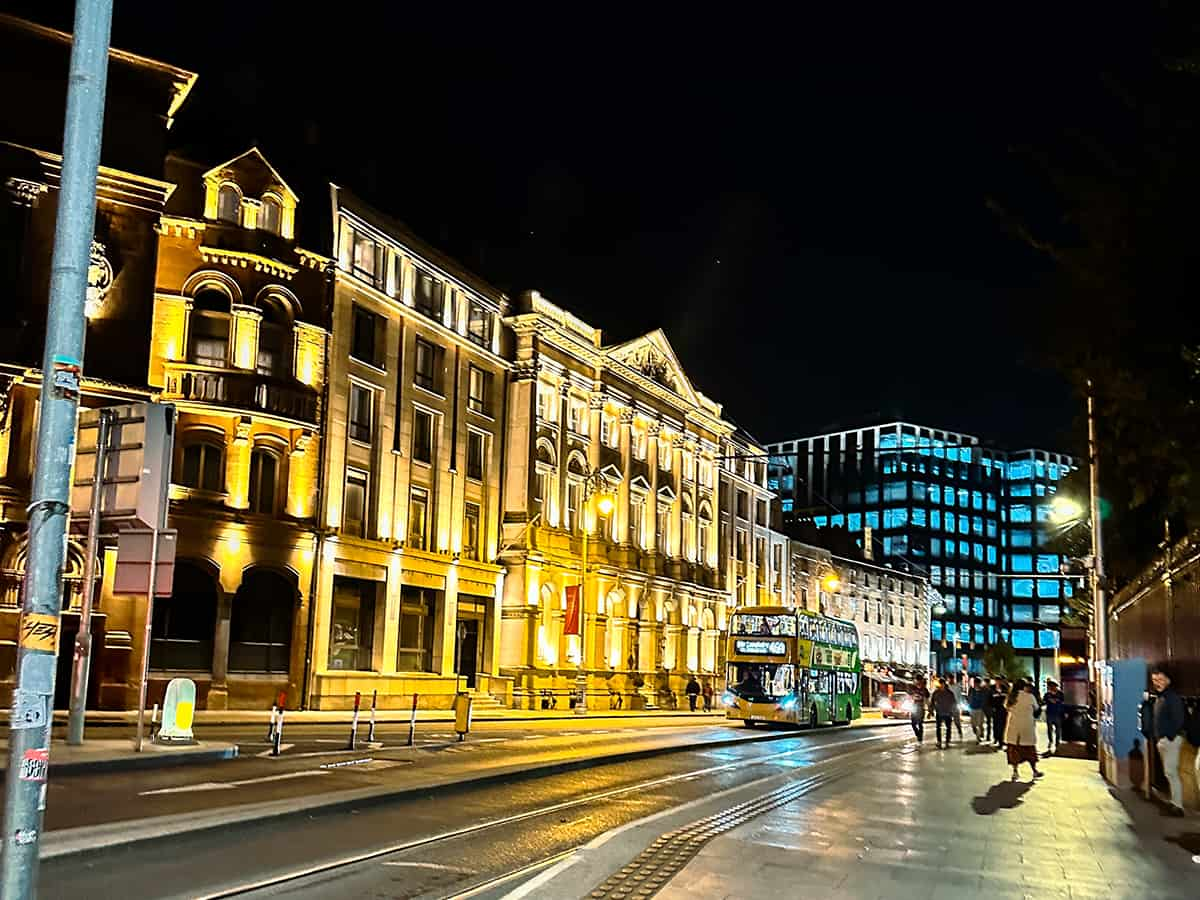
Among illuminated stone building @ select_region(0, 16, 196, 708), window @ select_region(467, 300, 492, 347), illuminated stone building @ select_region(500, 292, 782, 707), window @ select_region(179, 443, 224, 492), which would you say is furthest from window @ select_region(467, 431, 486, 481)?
illuminated stone building @ select_region(0, 16, 196, 708)

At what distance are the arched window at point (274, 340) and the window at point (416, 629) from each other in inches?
410

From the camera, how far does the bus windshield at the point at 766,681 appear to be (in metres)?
42.0

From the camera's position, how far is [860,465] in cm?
16175

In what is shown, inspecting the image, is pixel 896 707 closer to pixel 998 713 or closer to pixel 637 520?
pixel 637 520

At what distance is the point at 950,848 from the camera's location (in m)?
12.6

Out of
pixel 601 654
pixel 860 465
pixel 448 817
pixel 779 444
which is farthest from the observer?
pixel 779 444

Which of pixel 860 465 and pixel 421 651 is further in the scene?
pixel 860 465

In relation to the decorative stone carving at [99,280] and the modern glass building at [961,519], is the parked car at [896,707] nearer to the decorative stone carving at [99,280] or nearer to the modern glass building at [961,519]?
the decorative stone carving at [99,280]

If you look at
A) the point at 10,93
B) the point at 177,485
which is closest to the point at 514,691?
the point at 177,485

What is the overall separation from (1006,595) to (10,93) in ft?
493

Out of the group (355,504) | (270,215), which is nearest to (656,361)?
(355,504)

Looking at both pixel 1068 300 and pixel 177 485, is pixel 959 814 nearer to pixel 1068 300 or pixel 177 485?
pixel 1068 300

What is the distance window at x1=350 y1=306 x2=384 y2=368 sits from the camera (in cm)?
4509

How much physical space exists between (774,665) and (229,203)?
2376cm
